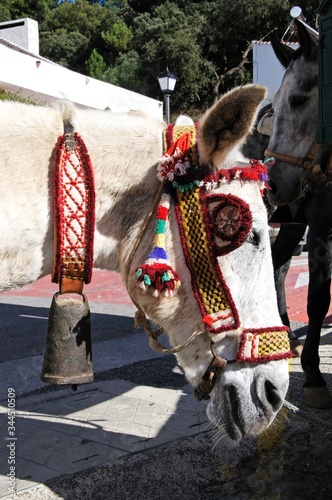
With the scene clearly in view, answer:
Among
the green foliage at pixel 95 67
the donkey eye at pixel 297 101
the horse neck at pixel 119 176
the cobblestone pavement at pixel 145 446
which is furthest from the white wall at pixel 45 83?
the green foliage at pixel 95 67

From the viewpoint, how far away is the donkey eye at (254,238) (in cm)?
170

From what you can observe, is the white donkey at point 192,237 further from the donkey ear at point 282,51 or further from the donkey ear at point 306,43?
the donkey ear at point 282,51

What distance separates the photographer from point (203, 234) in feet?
5.50

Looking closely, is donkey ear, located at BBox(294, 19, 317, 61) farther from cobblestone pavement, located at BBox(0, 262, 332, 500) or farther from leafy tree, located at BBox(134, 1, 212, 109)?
leafy tree, located at BBox(134, 1, 212, 109)

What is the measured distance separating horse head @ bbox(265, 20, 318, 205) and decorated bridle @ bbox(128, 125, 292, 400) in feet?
6.66

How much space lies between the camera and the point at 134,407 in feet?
12.7

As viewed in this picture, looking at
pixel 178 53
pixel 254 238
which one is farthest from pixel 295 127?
pixel 178 53

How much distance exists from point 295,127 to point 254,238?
2303 millimetres

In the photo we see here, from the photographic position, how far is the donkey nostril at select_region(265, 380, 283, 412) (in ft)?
5.81

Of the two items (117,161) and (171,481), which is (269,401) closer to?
(117,161)

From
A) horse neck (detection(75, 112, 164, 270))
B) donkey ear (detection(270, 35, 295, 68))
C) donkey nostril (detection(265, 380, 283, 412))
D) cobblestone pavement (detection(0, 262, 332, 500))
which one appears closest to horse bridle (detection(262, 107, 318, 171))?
donkey ear (detection(270, 35, 295, 68))

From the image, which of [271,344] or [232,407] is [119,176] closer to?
[271,344]

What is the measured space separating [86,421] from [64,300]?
2164 mm

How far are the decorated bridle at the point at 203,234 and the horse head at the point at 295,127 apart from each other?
2.03 metres
